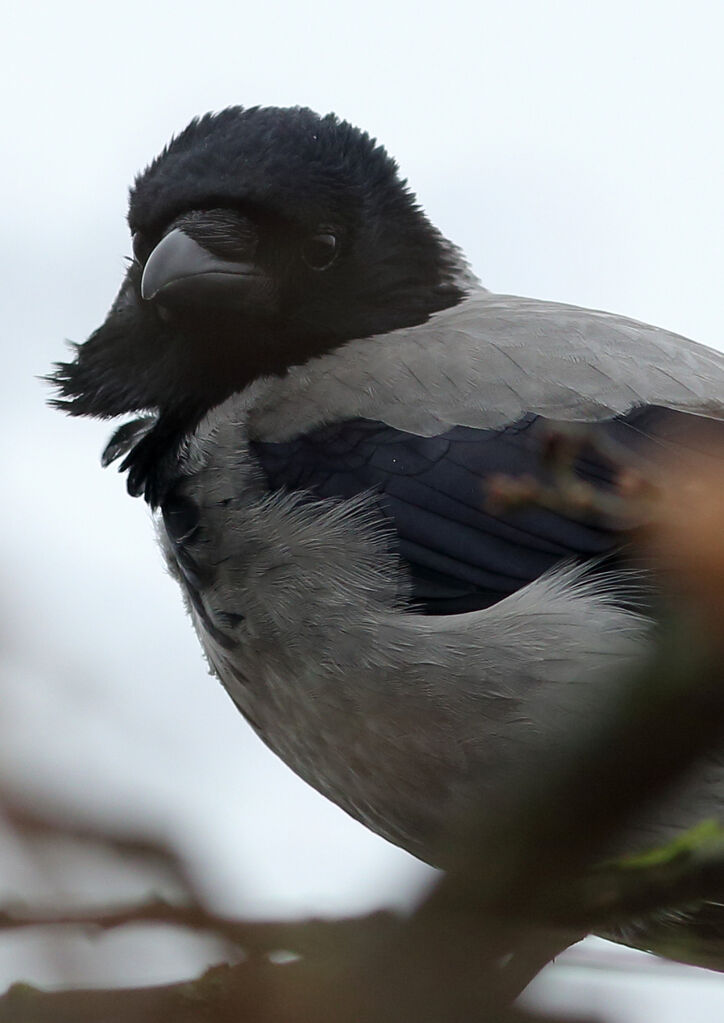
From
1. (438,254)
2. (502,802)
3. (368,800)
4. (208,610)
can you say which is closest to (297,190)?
(438,254)

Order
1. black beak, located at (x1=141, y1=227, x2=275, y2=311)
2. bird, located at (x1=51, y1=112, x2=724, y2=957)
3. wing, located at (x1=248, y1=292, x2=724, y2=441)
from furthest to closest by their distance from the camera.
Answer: black beak, located at (x1=141, y1=227, x2=275, y2=311) → wing, located at (x1=248, y1=292, x2=724, y2=441) → bird, located at (x1=51, y1=112, x2=724, y2=957)

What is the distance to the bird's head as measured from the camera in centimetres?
407

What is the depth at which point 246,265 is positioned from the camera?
161 inches

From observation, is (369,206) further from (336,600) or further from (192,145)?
(336,600)

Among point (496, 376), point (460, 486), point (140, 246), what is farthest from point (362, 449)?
point (140, 246)

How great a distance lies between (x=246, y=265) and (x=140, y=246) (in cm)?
42

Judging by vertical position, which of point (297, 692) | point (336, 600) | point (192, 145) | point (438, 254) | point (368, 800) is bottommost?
point (368, 800)

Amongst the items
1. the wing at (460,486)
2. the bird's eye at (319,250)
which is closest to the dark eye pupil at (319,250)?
the bird's eye at (319,250)

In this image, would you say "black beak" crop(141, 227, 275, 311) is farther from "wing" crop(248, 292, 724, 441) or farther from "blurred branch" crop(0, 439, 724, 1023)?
"blurred branch" crop(0, 439, 724, 1023)

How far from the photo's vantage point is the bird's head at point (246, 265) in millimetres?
4066

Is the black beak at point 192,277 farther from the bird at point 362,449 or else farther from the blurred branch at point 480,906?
the blurred branch at point 480,906

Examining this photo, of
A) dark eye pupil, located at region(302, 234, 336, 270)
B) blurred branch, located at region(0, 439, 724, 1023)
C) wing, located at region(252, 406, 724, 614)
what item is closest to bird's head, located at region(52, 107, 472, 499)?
dark eye pupil, located at region(302, 234, 336, 270)

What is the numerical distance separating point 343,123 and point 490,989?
391 cm

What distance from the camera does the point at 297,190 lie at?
13.7 ft
